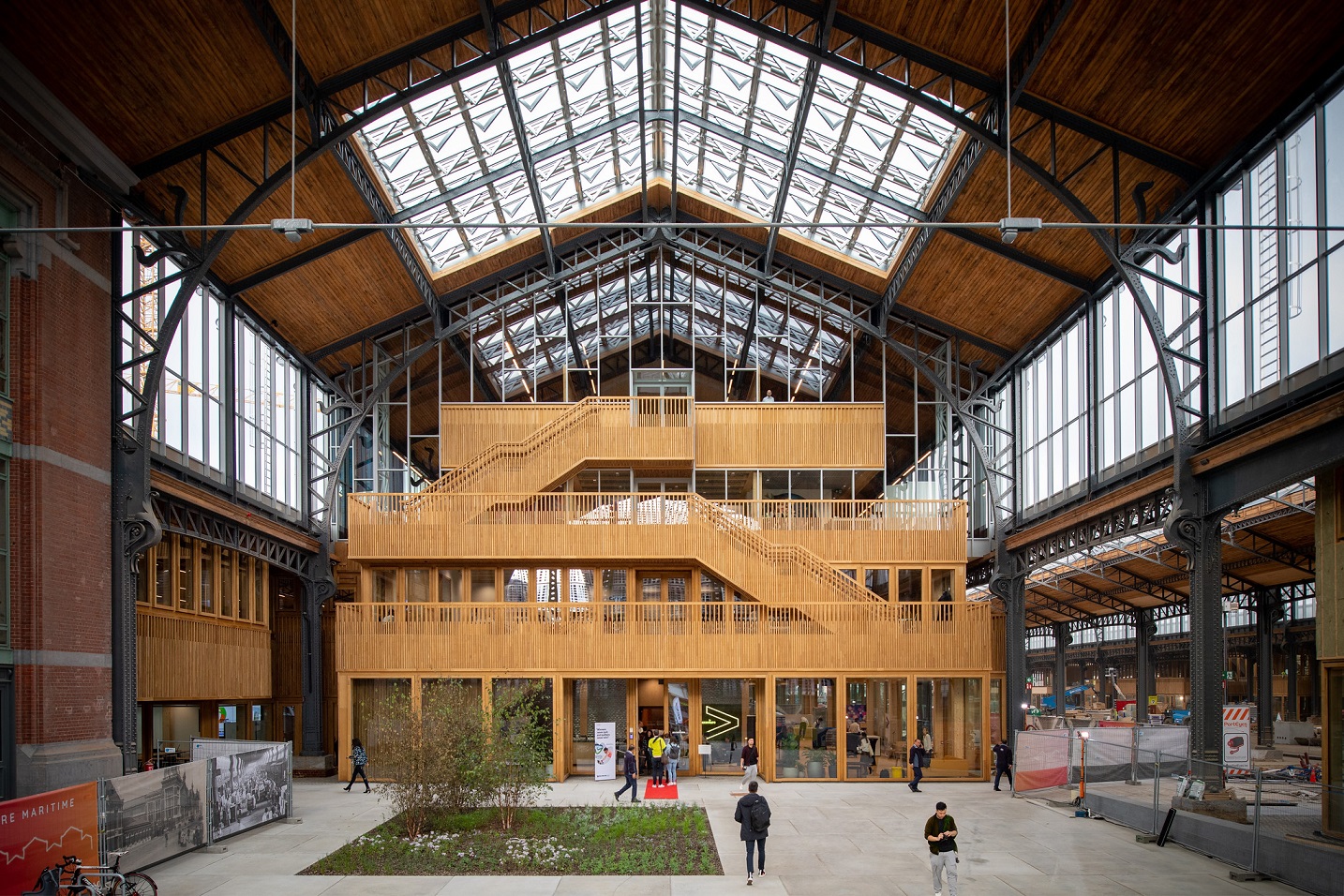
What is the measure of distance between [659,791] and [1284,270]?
62.8 feet

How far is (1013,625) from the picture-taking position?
3734cm

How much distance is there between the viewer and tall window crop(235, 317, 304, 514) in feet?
109

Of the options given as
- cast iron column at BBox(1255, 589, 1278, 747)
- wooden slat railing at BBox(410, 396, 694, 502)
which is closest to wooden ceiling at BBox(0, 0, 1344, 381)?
wooden slat railing at BBox(410, 396, 694, 502)

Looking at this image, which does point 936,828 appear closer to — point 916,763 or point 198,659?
point 916,763

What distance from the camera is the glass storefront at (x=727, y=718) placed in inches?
1323

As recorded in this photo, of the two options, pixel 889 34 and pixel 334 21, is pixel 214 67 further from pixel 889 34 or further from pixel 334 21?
pixel 889 34

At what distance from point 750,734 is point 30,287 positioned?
22317mm

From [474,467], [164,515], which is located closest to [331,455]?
[474,467]

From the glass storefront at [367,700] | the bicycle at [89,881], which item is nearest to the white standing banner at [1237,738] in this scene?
the bicycle at [89,881]

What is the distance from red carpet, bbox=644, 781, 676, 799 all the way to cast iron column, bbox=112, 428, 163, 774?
39.8ft

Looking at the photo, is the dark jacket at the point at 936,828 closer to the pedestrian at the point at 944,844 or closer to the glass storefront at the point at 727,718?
the pedestrian at the point at 944,844

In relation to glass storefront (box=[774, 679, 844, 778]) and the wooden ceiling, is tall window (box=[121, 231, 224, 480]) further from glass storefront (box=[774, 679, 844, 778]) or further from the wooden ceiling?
glass storefront (box=[774, 679, 844, 778])

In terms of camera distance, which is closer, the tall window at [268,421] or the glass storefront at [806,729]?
the glass storefront at [806,729]

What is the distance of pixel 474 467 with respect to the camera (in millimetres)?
35469
